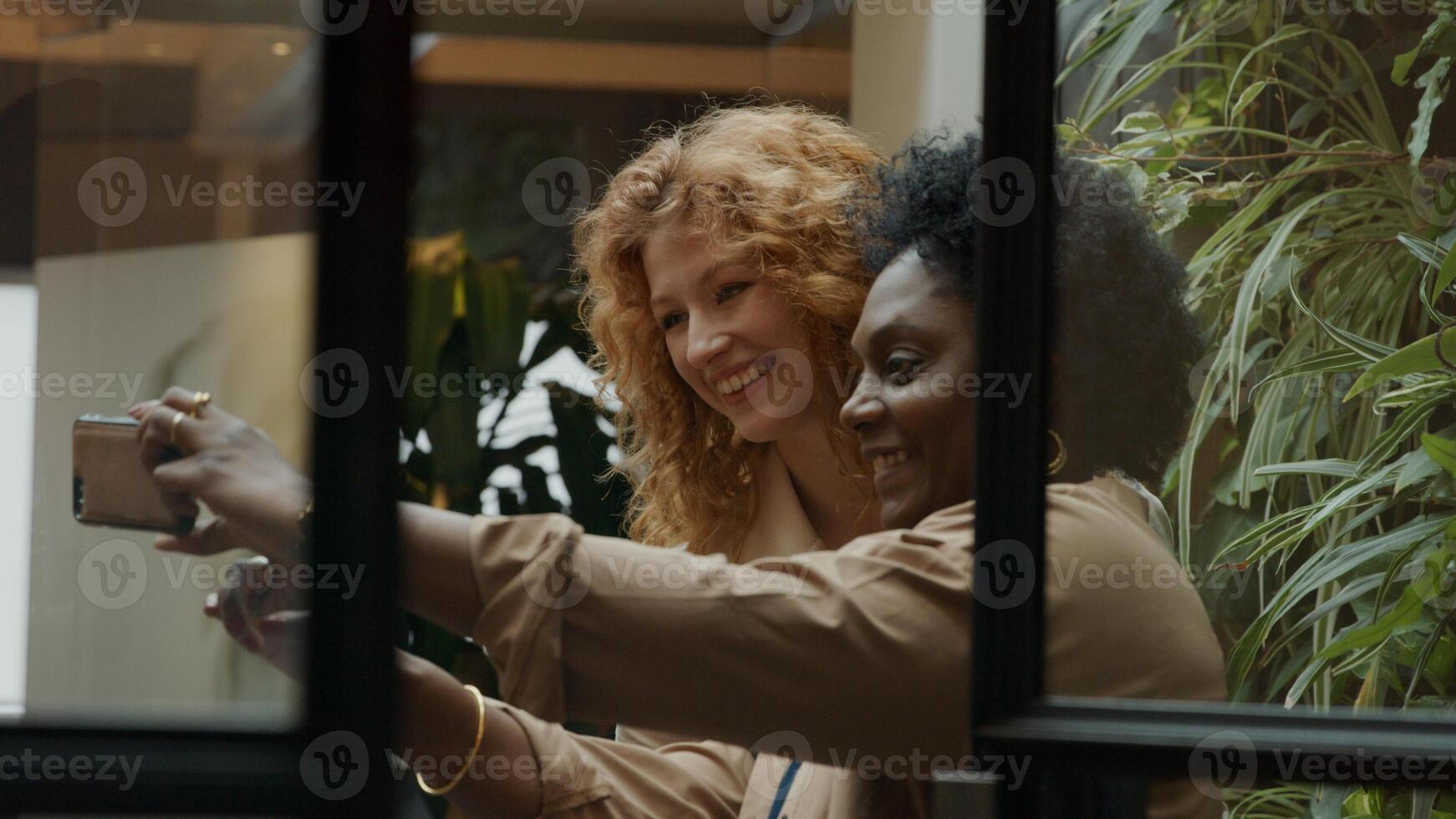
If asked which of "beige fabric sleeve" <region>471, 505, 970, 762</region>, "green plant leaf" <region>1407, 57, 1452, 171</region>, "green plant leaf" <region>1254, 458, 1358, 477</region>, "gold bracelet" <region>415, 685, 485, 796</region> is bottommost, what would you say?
"gold bracelet" <region>415, 685, 485, 796</region>

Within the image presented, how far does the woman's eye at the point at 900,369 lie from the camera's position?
1.29 meters

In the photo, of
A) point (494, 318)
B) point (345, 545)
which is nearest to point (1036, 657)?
point (345, 545)

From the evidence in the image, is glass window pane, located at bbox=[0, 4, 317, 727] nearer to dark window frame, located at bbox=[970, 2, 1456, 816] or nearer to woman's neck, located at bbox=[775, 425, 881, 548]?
dark window frame, located at bbox=[970, 2, 1456, 816]

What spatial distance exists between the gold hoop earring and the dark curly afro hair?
23 mm

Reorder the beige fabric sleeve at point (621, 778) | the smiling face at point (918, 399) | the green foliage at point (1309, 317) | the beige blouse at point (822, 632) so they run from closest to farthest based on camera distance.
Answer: the beige blouse at point (822, 632), the green foliage at point (1309, 317), the smiling face at point (918, 399), the beige fabric sleeve at point (621, 778)

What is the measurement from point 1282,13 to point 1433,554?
0.43m

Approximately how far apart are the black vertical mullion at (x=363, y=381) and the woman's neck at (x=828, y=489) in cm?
100

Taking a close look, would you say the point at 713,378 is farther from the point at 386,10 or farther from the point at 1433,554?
the point at 386,10

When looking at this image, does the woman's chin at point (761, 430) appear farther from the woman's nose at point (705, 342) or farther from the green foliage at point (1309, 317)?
the green foliage at point (1309, 317)

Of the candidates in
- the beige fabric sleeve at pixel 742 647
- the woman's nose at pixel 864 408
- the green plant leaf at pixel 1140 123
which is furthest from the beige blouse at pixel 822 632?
the green plant leaf at pixel 1140 123

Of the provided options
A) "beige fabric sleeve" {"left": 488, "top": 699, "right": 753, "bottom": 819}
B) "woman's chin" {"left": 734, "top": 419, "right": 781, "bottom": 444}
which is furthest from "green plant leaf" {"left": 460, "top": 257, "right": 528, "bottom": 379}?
"beige fabric sleeve" {"left": 488, "top": 699, "right": 753, "bottom": 819}

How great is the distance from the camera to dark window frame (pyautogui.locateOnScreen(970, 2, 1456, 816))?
A: 0.82 m

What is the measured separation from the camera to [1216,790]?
86cm

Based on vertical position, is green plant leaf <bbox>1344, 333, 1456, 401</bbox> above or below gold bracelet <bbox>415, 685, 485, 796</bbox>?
above
